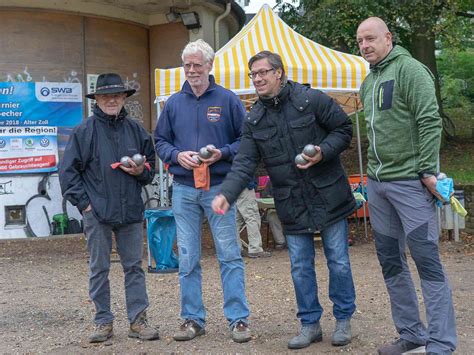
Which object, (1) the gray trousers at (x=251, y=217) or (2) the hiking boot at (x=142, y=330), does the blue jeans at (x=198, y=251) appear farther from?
(1) the gray trousers at (x=251, y=217)

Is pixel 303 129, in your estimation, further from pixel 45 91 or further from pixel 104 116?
pixel 45 91

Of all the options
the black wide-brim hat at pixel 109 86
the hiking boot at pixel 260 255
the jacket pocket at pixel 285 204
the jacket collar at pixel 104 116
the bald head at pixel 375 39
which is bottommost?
the hiking boot at pixel 260 255

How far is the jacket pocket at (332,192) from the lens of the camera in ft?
15.3

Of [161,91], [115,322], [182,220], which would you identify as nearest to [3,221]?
[161,91]

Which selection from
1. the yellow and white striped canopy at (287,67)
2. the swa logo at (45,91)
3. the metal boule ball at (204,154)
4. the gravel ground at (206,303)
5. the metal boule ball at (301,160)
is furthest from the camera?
the swa logo at (45,91)

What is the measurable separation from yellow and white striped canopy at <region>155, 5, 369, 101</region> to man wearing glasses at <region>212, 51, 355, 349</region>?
4150mm

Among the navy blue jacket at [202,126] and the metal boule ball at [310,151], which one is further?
the navy blue jacket at [202,126]

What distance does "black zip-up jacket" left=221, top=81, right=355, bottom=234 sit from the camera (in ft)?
15.3

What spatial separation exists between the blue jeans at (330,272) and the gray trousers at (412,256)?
298 millimetres

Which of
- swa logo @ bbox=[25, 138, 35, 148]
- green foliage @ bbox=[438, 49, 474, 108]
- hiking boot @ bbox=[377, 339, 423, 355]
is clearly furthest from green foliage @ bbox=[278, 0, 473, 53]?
green foliage @ bbox=[438, 49, 474, 108]

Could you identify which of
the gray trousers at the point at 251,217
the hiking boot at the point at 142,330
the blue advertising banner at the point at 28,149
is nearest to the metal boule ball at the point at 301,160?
the hiking boot at the point at 142,330

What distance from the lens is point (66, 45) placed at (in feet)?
37.6

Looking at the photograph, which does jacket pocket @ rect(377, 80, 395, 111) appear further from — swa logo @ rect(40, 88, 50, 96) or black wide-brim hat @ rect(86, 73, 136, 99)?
swa logo @ rect(40, 88, 50, 96)

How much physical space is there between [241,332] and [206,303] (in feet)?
4.56
